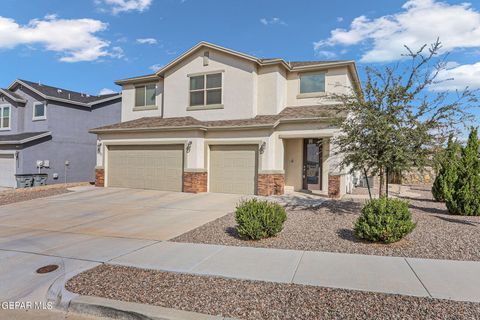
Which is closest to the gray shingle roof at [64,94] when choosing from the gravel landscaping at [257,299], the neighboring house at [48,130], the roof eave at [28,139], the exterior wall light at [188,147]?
the neighboring house at [48,130]

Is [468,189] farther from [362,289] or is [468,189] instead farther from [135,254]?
[135,254]

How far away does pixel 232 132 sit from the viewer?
15.5 metres

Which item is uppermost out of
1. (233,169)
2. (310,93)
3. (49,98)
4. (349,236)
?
(49,98)

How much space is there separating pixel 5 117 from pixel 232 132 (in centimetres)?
2023

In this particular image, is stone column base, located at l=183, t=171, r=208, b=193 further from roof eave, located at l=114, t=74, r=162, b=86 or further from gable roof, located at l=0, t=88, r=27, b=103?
gable roof, located at l=0, t=88, r=27, b=103

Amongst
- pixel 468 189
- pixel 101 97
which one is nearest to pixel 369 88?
pixel 468 189

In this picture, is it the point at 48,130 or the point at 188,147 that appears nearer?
the point at 188,147

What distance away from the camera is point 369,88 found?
30.9 feet

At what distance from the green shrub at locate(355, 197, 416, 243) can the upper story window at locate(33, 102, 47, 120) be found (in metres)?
23.1

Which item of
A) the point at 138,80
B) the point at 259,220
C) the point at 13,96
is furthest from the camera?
the point at 13,96

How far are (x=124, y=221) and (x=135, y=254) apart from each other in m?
3.71

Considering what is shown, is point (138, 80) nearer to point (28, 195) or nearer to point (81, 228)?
point (28, 195)

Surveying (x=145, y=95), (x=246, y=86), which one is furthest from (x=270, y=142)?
(x=145, y=95)

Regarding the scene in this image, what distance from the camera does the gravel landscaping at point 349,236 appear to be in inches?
255
